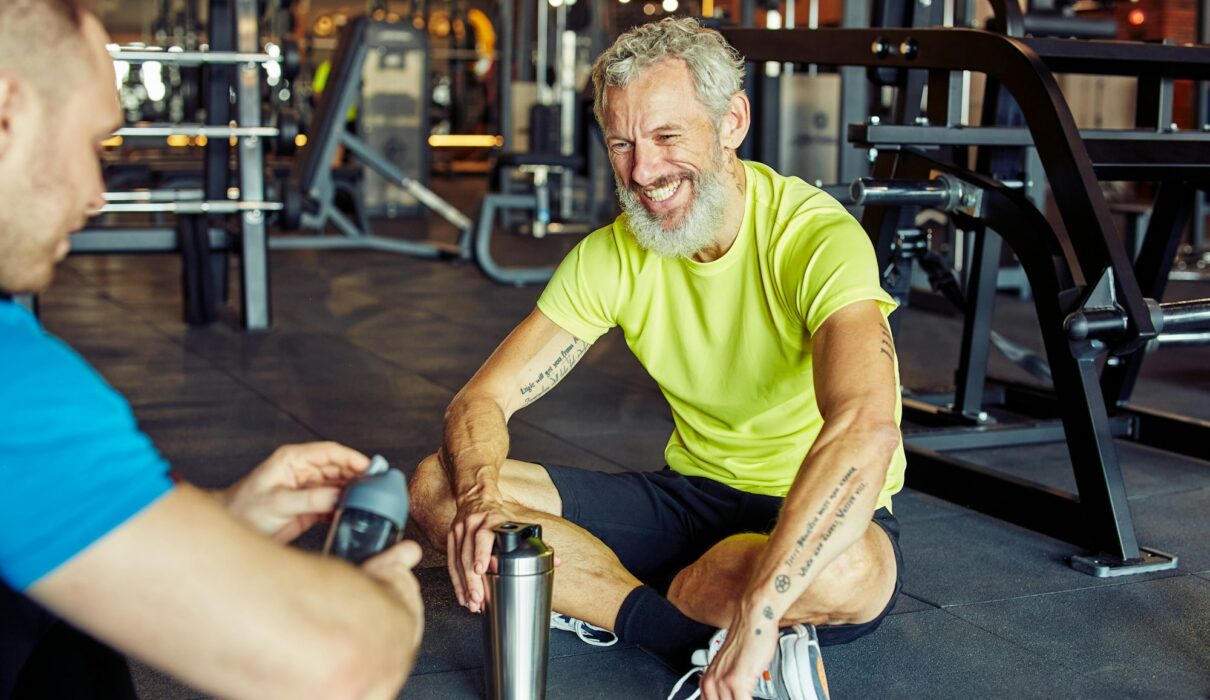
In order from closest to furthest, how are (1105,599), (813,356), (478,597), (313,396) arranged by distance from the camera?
(478,597), (813,356), (1105,599), (313,396)

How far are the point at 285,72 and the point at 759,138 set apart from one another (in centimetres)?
192

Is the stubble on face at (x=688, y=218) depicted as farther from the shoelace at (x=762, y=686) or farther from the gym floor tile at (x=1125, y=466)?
the gym floor tile at (x=1125, y=466)

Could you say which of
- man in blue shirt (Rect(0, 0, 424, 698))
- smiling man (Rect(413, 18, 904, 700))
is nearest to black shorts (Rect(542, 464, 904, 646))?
smiling man (Rect(413, 18, 904, 700))

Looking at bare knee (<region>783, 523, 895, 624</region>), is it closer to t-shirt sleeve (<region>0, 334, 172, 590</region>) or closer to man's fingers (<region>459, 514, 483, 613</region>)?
man's fingers (<region>459, 514, 483, 613</region>)

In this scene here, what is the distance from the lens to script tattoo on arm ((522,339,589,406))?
79.6 inches

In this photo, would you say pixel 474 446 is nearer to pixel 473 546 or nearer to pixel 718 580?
pixel 473 546

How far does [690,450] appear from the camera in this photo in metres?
2.04

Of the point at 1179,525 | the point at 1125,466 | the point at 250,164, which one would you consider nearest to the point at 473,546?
the point at 1179,525

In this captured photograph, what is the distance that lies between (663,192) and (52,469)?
121 centimetres

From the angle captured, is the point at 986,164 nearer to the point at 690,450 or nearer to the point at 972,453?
the point at 972,453

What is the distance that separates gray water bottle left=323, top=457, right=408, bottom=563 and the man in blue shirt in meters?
0.08

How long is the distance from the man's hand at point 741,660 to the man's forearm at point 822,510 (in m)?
0.02

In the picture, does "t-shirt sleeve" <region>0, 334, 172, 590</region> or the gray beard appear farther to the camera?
the gray beard

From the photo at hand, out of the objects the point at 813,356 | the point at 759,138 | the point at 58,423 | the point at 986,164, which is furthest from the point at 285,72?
the point at 58,423
